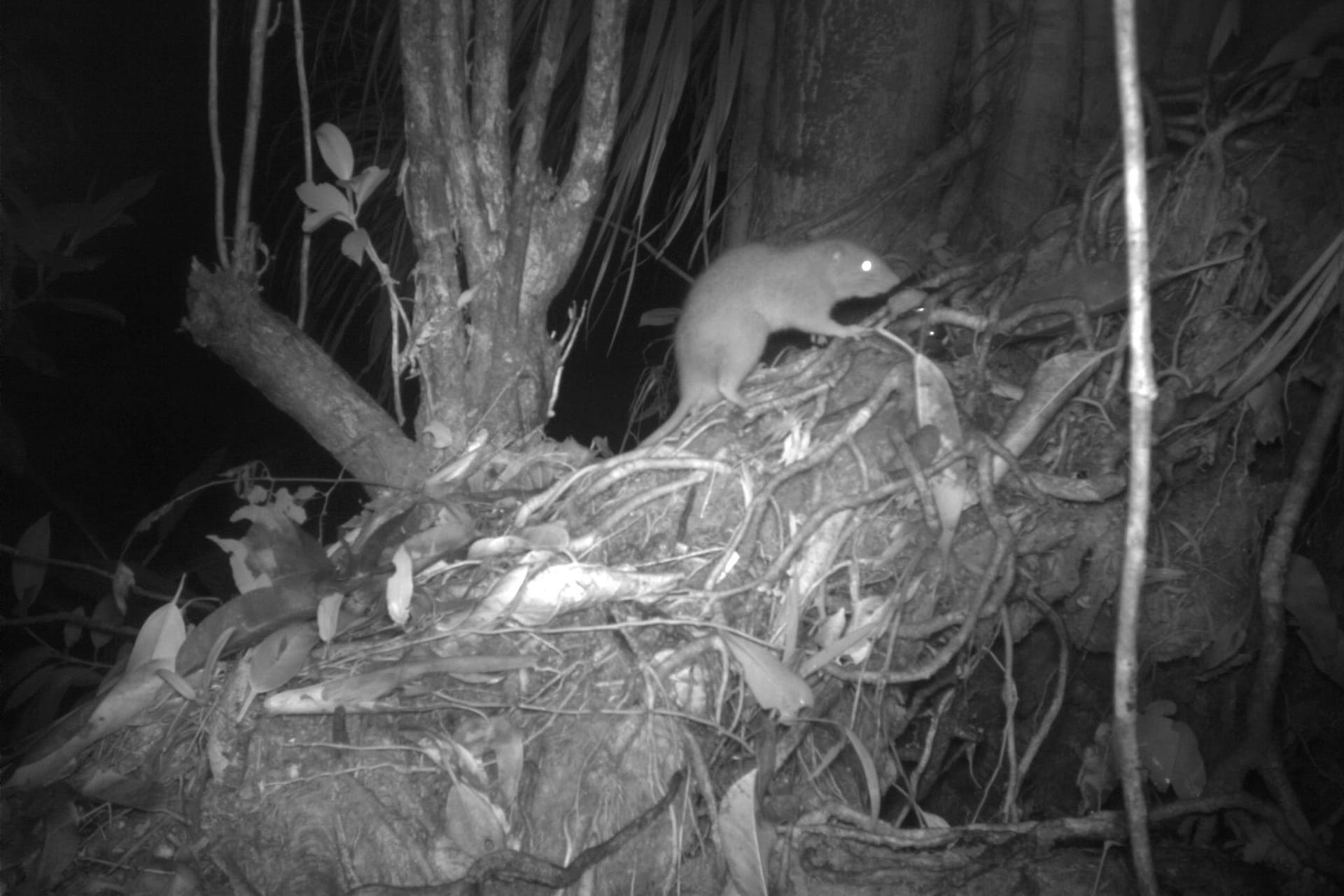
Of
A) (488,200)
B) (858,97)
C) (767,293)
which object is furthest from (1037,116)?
(488,200)

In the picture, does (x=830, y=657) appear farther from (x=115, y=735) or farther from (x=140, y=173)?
(x=140, y=173)

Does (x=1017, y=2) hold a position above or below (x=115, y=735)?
above

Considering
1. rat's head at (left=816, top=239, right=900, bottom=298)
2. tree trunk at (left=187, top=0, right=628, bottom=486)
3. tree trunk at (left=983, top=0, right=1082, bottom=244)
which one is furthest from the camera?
rat's head at (left=816, top=239, right=900, bottom=298)

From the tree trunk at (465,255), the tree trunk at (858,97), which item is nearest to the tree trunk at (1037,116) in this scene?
the tree trunk at (858,97)

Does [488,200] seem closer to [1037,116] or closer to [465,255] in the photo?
[465,255]

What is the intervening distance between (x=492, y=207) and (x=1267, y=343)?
1.89 m

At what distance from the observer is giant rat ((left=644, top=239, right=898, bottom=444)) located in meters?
2.99

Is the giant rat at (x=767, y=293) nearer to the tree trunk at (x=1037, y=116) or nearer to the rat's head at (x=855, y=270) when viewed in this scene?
the rat's head at (x=855, y=270)

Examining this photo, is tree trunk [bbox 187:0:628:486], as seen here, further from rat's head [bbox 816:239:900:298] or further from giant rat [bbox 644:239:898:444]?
rat's head [bbox 816:239:900:298]

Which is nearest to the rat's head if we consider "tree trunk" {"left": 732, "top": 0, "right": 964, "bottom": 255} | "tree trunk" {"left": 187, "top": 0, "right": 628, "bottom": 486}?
"tree trunk" {"left": 732, "top": 0, "right": 964, "bottom": 255}

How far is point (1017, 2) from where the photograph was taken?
3.25 metres

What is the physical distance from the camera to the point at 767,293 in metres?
3.03

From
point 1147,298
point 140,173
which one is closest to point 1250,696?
point 1147,298

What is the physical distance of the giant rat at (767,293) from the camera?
2.99m
